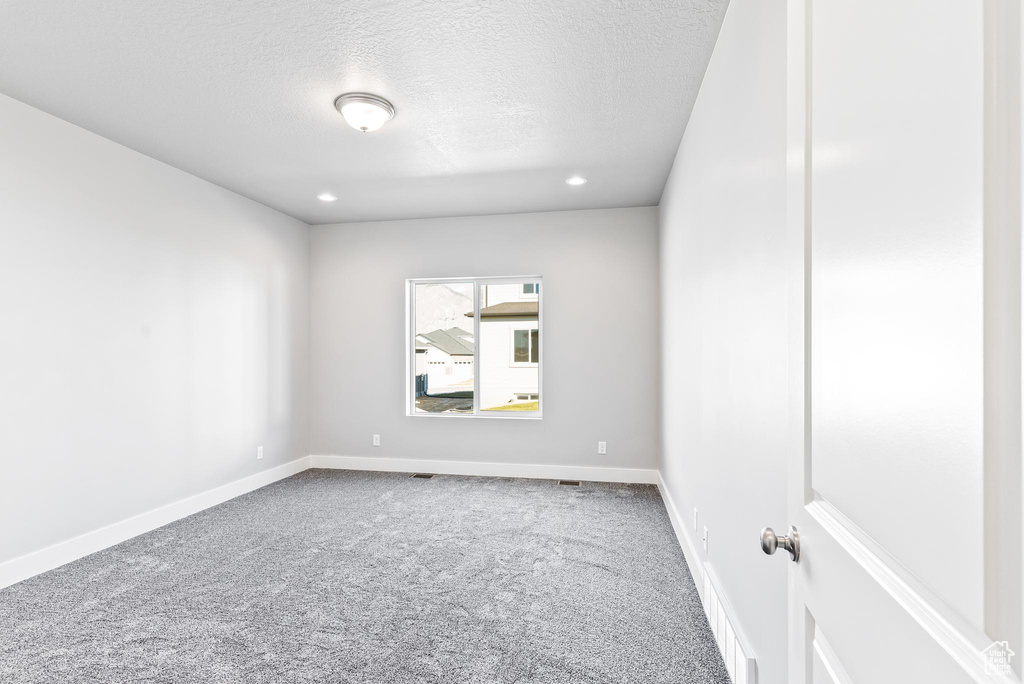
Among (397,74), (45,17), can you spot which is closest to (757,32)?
(397,74)

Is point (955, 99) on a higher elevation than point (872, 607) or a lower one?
higher

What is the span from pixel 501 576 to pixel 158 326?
2921 mm

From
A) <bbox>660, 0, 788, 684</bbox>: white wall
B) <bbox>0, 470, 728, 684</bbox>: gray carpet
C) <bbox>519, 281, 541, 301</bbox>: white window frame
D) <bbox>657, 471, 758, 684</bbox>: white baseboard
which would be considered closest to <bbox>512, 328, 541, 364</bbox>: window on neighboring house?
<bbox>519, 281, 541, 301</bbox>: white window frame

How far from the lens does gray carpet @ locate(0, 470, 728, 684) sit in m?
2.00

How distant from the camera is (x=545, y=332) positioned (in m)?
4.94

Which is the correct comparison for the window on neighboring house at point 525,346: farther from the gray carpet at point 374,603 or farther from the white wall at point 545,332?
the gray carpet at point 374,603

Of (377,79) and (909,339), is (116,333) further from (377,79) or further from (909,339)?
(909,339)

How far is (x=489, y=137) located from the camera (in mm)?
3180

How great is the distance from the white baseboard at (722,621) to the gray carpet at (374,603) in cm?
7

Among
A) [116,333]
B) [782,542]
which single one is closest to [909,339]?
[782,542]

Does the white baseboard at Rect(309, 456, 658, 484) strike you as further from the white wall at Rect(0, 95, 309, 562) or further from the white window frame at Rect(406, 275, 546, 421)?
the white wall at Rect(0, 95, 309, 562)

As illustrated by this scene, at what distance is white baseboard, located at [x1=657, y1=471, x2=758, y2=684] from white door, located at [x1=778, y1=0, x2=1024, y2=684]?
0.95 m

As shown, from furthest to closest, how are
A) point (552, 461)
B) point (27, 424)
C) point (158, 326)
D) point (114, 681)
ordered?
point (552, 461) < point (158, 326) < point (27, 424) < point (114, 681)

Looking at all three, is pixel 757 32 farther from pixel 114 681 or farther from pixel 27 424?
pixel 27 424
